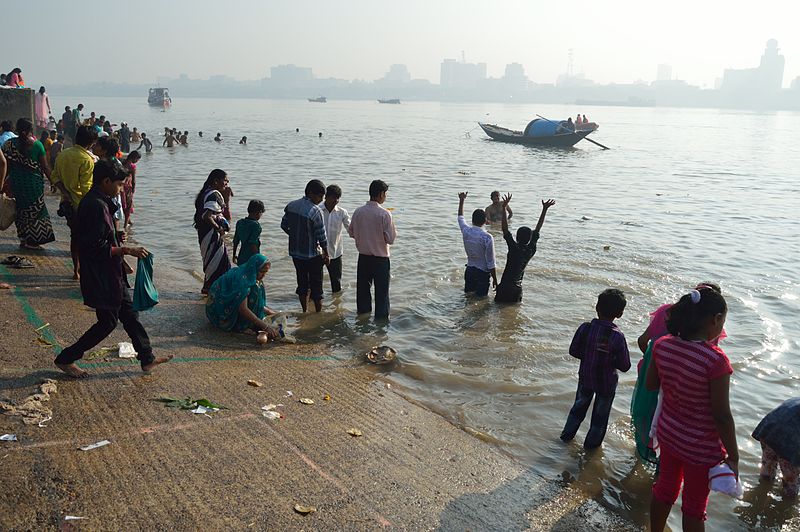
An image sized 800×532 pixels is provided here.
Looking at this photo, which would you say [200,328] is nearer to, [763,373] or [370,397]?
[370,397]

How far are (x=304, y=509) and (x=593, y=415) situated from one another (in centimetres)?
239

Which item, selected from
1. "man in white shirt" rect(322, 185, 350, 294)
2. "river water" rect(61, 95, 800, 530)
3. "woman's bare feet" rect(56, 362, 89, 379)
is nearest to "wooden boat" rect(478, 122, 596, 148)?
"river water" rect(61, 95, 800, 530)

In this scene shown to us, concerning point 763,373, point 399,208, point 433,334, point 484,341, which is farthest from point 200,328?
point 399,208

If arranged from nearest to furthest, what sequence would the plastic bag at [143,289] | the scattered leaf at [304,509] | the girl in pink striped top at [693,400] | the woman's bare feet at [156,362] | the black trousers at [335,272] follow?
the girl in pink striped top at [693,400] → the scattered leaf at [304,509] → the plastic bag at [143,289] → the woman's bare feet at [156,362] → the black trousers at [335,272]

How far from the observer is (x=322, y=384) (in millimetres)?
5465

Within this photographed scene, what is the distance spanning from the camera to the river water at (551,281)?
5254 millimetres

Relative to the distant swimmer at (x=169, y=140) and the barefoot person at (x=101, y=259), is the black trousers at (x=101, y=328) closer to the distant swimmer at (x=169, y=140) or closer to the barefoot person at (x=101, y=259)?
the barefoot person at (x=101, y=259)

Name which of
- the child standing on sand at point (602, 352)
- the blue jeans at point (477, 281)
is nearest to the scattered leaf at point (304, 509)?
the child standing on sand at point (602, 352)

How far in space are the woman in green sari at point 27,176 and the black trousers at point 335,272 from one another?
3.57 meters

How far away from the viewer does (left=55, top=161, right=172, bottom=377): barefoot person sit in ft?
14.0

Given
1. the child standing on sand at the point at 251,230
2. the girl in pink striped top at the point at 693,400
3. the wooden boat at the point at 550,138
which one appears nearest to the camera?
the girl in pink striped top at the point at 693,400

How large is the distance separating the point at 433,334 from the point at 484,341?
0.63 meters

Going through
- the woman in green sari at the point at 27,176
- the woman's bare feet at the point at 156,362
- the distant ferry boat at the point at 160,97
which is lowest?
the woman's bare feet at the point at 156,362

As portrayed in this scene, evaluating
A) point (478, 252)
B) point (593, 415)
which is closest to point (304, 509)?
point (593, 415)
